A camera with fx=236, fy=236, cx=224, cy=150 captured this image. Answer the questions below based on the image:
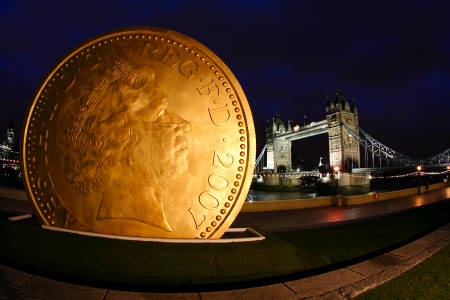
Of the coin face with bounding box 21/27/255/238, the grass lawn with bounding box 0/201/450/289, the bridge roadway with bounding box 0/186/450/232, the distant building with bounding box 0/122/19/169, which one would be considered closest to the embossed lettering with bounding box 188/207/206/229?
the coin face with bounding box 21/27/255/238

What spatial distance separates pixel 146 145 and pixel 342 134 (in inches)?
2604

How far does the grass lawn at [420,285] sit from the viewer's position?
2357mm

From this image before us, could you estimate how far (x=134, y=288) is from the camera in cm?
232

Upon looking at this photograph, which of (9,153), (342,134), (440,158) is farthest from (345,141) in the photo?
(9,153)

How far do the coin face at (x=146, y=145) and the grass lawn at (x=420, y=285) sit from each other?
5.80 ft

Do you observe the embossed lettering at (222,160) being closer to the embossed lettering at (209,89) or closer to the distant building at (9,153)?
the embossed lettering at (209,89)

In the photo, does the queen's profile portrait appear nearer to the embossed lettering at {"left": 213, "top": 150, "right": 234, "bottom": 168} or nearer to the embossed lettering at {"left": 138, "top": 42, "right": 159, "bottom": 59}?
the embossed lettering at {"left": 138, "top": 42, "right": 159, "bottom": 59}

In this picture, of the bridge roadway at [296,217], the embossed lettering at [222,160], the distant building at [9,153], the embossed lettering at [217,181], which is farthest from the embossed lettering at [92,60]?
the distant building at [9,153]

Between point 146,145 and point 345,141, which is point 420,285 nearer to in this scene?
point 146,145

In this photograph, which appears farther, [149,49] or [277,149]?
[277,149]

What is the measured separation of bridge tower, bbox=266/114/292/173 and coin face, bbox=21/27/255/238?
74.4 meters

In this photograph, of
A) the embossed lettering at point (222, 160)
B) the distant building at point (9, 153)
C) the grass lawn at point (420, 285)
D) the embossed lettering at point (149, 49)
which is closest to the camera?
the grass lawn at point (420, 285)

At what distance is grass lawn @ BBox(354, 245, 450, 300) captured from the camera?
2.36 metres

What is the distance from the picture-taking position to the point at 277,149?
8012 centimetres
